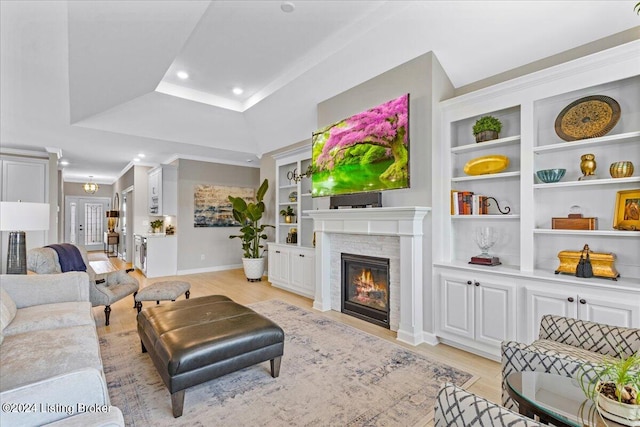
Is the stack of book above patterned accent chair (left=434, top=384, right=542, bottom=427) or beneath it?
above

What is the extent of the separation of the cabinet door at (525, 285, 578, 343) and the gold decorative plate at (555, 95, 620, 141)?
1295mm

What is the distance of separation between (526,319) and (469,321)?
0.47 meters

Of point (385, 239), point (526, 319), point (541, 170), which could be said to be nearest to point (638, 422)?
point (526, 319)

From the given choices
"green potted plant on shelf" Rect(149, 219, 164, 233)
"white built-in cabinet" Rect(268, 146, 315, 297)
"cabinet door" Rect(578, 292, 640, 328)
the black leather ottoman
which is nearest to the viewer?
the black leather ottoman

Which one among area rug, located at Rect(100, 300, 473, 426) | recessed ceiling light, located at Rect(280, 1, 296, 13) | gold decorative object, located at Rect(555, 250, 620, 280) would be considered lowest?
area rug, located at Rect(100, 300, 473, 426)

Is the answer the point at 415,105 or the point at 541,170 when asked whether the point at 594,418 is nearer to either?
the point at 541,170

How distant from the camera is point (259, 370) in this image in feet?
8.48

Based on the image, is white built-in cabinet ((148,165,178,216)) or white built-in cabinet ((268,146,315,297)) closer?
white built-in cabinet ((268,146,315,297))

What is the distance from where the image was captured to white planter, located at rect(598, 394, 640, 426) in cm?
97

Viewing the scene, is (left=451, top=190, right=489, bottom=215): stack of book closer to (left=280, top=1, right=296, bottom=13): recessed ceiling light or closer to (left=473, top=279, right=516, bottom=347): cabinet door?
(left=473, top=279, right=516, bottom=347): cabinet door

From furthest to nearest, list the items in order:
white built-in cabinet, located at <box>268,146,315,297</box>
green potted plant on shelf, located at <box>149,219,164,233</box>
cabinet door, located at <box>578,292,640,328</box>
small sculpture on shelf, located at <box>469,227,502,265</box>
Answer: green potted plant on shelf, located at <box>149,219,164,233</box> < white built-in cabinet, located at <box>268,146,315,297</box> < small sculpture on shelf, located at <box>469,227,502,265</box> < cabinet door, located at <box>578,292,640,328</box>

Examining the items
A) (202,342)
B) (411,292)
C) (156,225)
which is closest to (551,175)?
(411,292)

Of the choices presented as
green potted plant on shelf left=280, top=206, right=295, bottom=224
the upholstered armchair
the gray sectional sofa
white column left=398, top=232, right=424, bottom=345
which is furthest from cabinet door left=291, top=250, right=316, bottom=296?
the gray sectional sofa

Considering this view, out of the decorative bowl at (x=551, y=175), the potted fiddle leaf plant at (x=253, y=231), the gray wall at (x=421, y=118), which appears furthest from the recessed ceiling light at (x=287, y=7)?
the potted fiddle leaf plant at (x=253, y=231)
